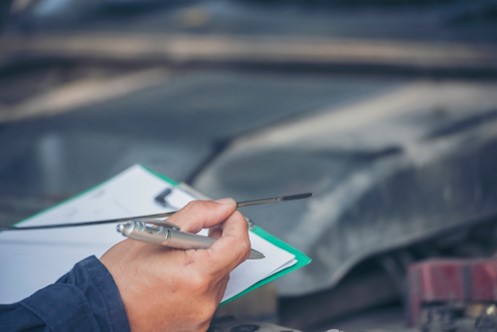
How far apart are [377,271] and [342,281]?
0.26 ft

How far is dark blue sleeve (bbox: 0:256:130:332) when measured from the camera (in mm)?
793

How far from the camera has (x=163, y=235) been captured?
784mm

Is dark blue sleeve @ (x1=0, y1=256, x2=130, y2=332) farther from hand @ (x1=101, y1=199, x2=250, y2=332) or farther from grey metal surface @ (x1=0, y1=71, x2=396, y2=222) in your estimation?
grey metal surface @ (x1=0, y1=71, x2=396, y2=222)

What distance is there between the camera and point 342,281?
150 centimetres

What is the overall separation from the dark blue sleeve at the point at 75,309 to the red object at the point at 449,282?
58 cm

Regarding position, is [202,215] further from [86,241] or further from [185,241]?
[86,241]

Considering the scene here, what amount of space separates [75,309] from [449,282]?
0.64 m

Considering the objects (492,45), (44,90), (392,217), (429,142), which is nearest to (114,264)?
(392,217)

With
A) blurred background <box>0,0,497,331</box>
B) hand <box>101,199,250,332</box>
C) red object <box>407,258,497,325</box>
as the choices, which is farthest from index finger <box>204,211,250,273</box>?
red object <box>407,258,497,325</box>

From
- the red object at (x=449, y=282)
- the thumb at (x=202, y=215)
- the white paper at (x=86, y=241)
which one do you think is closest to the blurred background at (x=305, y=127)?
the red object at (x=449, y=282)

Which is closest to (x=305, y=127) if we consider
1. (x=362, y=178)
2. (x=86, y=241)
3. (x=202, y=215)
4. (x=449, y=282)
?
(x=362, y=178)

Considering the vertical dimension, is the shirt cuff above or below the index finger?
below

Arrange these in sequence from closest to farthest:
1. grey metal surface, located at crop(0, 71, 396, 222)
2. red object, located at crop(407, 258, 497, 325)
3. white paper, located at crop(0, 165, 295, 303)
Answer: white paper, located at crop(0, 165, 295, 303) → red object, located at crop(407, 258, 497, 325) → grey metal surface, located at crop(0, 71, 396, 222)

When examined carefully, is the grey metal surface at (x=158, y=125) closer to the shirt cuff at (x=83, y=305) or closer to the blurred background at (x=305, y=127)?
the blurred background at (x=305, y=127)
